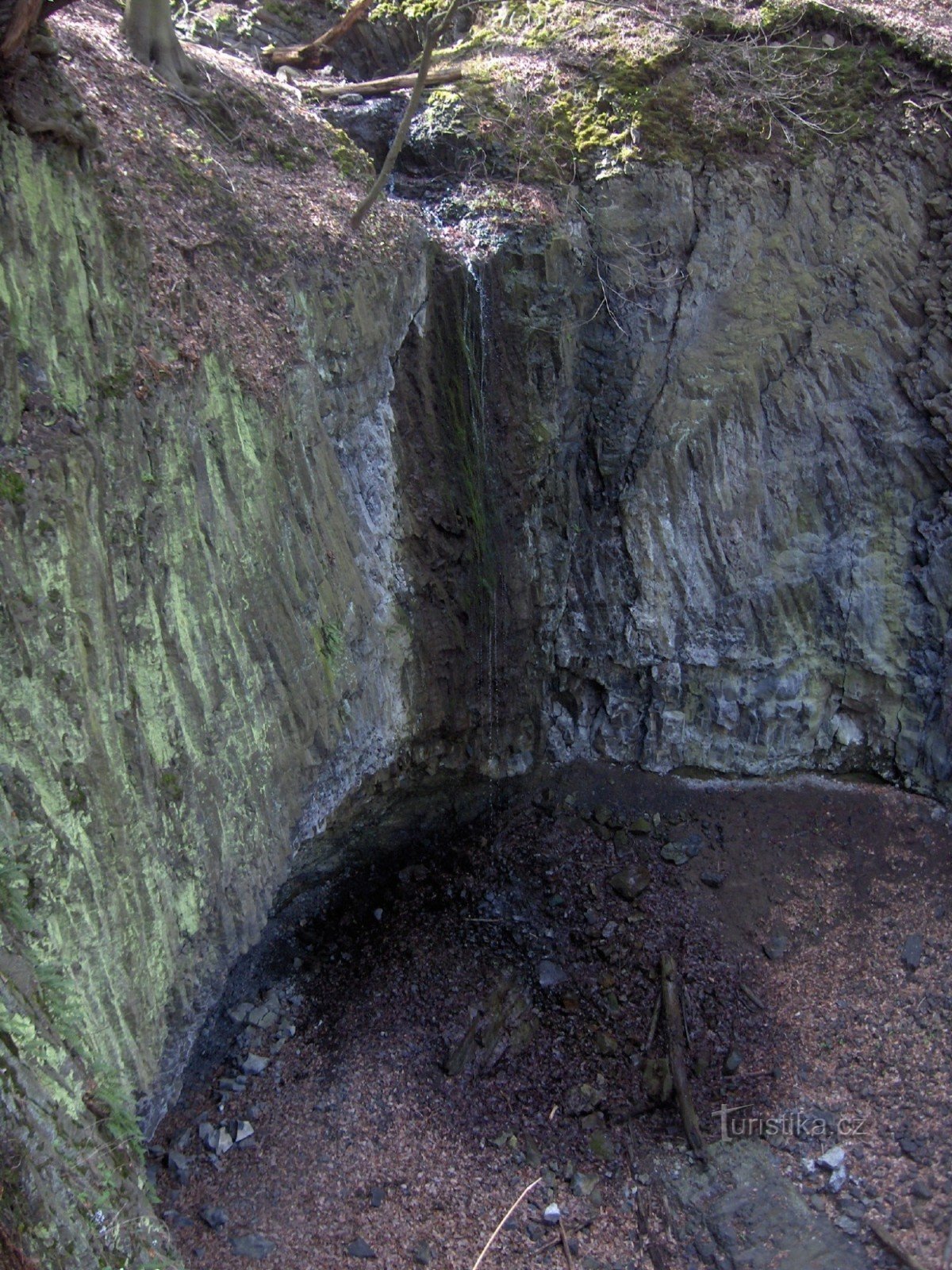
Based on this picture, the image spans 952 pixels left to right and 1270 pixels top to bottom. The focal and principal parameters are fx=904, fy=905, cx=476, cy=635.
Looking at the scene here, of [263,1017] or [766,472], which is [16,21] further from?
[263,1017]

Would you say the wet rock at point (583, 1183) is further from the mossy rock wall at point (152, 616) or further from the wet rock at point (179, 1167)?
the mossy rock wall at point (152, 616)

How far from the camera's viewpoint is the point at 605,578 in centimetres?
1099

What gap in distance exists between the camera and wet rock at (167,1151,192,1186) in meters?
7.47

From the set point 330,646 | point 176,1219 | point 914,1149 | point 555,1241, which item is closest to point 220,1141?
point 176,1219

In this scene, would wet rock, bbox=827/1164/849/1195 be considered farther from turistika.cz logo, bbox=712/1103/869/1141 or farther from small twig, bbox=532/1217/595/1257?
small twig, bbox=532/1217/595/1257

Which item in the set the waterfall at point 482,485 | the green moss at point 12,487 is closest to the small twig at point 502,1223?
the waterfall at point 482,485

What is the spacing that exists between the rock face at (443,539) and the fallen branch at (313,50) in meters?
3.84

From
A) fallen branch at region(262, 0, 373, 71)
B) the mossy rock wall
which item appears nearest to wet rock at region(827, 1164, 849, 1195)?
the mossy rock wall

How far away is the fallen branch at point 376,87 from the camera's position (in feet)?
34.3

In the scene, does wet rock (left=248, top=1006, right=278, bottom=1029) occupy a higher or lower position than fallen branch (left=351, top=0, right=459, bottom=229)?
lower

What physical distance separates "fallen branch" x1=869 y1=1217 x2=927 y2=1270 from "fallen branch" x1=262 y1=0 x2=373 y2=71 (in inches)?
530

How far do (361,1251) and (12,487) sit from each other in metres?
6.23

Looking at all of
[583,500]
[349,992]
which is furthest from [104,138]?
[349,992]

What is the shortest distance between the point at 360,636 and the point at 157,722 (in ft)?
8.59
